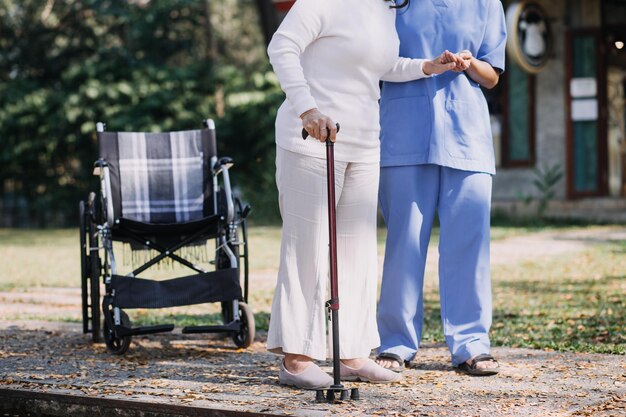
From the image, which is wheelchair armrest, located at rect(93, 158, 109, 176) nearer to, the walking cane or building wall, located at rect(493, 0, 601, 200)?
the walking cane

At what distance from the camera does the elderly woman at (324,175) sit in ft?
12.7

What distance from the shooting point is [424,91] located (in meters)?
4.36

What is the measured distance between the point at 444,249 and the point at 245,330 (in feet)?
3.68

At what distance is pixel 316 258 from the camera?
3949 millimetres

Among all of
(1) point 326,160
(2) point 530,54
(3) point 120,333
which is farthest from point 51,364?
(2) point 530,54

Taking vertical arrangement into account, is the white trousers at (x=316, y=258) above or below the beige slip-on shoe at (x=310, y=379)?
above

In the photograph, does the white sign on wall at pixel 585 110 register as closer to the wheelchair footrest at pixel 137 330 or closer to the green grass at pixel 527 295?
the green grass at pixel 527 295

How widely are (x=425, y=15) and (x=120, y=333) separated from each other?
6.42 ft

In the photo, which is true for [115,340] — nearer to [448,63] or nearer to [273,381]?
[273,381]

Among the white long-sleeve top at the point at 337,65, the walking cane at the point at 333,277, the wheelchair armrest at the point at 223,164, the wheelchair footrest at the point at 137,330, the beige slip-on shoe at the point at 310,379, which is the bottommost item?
the beige slip-on shoe at the point at 310,379

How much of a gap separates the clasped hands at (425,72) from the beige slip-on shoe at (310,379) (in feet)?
2.93

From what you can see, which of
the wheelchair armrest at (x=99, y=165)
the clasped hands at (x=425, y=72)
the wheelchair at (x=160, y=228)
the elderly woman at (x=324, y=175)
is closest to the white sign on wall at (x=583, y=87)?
the wheelchair at (x=160, y=228)

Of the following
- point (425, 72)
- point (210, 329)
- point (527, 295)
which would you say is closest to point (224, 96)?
point (527, 295)

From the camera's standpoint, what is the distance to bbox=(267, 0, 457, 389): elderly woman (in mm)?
3863
